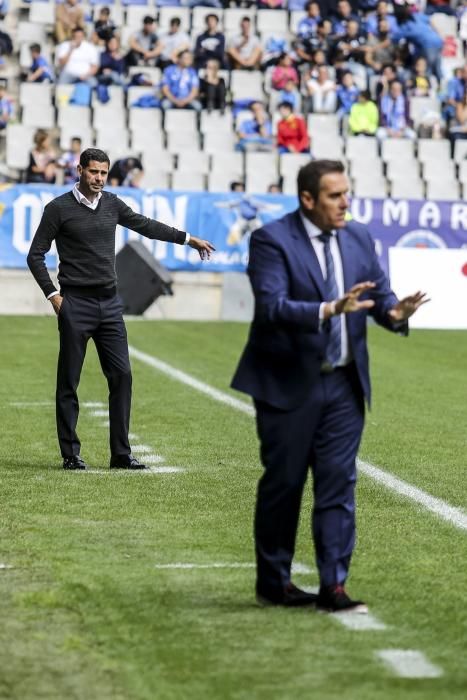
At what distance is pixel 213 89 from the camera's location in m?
30.8

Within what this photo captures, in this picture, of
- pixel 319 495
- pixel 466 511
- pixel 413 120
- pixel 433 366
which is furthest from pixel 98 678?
pixel 413 120

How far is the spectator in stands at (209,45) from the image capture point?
103 feet

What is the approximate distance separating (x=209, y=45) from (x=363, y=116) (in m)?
3.11

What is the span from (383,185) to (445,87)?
352 centimetres

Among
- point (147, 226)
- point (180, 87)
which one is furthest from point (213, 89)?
point (147, 226)

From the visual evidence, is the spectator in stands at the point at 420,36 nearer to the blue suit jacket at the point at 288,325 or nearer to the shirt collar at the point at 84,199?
the shirt collar at the point at 84,199

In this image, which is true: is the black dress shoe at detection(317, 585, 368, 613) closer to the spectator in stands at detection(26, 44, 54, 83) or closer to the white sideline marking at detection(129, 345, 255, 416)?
the white sideline marking at detection(129, 345, 255, 416)

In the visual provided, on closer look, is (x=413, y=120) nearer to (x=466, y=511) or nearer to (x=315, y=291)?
(x=466, y=511)

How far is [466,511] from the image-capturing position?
30.3 ft

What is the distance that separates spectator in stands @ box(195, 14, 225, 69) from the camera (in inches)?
1232

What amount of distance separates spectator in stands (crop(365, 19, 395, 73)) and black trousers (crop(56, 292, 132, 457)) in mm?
22930

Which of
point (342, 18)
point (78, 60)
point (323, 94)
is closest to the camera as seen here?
point (78, 60)

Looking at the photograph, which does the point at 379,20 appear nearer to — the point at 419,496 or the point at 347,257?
the point at 419,496

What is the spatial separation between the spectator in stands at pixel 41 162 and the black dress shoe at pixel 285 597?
21.7 m
